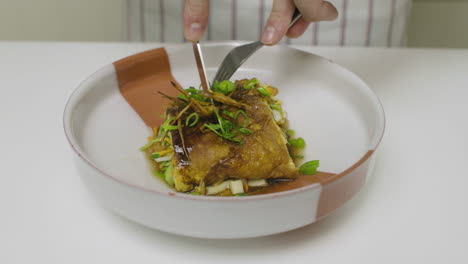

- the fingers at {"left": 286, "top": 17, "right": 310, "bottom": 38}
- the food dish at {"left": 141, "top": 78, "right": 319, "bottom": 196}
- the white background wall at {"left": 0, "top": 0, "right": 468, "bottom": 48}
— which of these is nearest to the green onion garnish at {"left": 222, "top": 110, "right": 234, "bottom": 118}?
the food dish at {"left": 141, "top": 78, "right": 319, "bottom": 196}

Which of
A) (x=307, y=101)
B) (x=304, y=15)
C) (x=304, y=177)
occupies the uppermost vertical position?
(x=304, y=15)

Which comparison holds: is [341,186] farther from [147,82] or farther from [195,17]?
[147,82]

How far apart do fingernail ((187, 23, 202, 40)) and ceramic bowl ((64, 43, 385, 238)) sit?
0.74 feet

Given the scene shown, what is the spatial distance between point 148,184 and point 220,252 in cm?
27

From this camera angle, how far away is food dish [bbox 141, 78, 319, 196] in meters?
1.19

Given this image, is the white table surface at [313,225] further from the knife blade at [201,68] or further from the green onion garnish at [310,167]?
the knife blade at [201,68]

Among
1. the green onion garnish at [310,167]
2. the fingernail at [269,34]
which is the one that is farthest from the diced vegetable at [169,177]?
the fingernail at [269,34]

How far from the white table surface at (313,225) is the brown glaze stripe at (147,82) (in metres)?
0.26

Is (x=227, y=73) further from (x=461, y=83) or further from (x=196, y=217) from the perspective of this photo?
(x=461, y=83)

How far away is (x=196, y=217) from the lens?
3.15 ft

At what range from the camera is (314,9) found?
141cm

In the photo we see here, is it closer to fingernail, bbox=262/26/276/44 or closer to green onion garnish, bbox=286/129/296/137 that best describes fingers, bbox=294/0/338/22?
fingernail, bbox=262/26/276/44

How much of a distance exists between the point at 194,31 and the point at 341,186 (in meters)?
0.68

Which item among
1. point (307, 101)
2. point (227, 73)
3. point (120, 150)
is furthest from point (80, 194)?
point (307, 101)
